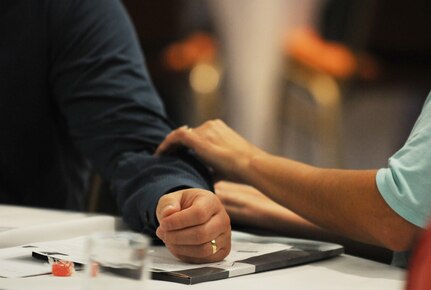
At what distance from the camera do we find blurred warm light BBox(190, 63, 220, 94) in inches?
180

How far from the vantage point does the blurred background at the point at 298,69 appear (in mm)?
4391

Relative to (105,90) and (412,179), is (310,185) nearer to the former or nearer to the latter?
(412,179)

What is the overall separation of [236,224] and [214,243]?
0.34 metres

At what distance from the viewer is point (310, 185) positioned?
4.92 feet

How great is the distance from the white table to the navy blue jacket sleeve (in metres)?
0.22

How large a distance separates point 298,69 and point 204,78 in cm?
45

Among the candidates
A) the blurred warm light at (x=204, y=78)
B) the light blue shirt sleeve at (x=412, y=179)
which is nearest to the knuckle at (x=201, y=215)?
the light blue shirt sleeve at (x=412, y=179)

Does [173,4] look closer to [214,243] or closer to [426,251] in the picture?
[214,243]

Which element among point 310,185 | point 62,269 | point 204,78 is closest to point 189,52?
point 204,78

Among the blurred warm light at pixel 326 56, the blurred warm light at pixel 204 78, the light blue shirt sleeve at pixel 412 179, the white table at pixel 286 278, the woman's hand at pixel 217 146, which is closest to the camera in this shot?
the white table at pixel 286 278

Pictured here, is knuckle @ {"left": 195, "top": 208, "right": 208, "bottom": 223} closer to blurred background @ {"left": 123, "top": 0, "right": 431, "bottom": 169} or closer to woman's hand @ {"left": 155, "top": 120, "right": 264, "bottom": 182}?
woman's hand @ {"left": 155, "top": 120, "right": 264, "bottom": 182}

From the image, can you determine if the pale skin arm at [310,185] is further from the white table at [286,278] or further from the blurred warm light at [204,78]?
the blurred warm light at [204,78]

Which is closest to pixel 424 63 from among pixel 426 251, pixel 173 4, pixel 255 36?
pixel 255 36

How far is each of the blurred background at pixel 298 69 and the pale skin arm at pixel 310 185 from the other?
255 cm
